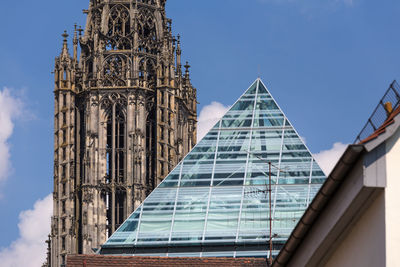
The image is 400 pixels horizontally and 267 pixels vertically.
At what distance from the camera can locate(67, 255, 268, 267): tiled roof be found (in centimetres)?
2722

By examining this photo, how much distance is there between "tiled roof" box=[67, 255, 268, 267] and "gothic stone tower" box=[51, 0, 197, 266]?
52948 mm

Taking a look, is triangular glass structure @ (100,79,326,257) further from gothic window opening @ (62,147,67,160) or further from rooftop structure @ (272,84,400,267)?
gothic window opening @ (62,147,67,160)

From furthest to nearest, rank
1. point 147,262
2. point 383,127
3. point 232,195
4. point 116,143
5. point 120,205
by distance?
point 116,143
point 120,205
point 232,195
point 147,262
point 383,127

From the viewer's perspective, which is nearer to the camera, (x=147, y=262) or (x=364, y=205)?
(x=364, y=205)

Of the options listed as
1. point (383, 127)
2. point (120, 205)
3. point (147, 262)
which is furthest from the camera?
point (120, 205)

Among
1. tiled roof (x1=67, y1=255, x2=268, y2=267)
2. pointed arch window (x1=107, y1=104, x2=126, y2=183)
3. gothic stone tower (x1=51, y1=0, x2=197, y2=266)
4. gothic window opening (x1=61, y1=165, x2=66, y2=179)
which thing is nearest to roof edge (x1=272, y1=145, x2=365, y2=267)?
tiled roof (x1=67, y1=255, x2=268, y2=267)

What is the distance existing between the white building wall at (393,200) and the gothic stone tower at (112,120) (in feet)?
224

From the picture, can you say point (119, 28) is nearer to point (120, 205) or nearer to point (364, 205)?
point (120, 205)

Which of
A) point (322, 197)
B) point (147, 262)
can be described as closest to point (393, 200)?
point (322, 197)

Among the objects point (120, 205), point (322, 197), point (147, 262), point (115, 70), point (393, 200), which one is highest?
point (115, 70)

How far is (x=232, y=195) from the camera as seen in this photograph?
4875 centimetres

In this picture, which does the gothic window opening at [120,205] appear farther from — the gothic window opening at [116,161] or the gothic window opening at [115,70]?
the gothic window opening at [115,70]

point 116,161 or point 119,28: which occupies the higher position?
point 119,28

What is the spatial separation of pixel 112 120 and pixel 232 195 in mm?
35948
